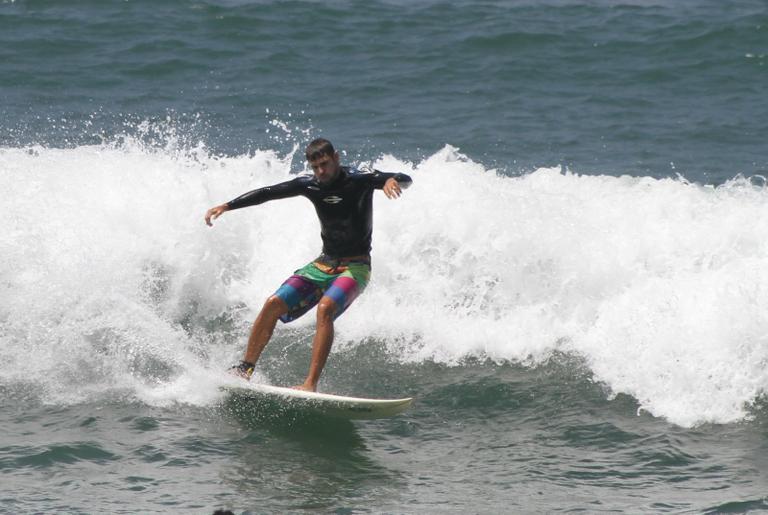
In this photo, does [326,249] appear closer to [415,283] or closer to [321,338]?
[321,338]

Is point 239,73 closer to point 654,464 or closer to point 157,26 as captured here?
point 157,26

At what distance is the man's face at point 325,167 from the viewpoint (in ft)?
25.4

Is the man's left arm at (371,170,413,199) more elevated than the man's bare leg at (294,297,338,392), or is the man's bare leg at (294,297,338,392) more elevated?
the man's left arm at (371,170,413,199)

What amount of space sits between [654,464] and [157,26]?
13.7 meters

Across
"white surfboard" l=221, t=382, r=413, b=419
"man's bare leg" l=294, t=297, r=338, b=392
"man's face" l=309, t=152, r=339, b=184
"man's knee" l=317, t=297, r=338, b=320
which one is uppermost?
"man's face" l=309, t=152, r=339, b=184

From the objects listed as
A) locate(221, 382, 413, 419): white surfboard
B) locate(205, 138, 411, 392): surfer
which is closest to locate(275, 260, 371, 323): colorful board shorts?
locate(205, 138, 411, 392): surfer

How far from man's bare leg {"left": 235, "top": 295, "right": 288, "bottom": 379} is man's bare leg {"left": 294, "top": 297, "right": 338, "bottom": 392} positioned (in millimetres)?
361

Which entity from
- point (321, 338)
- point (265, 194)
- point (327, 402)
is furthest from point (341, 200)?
point (327, 402)

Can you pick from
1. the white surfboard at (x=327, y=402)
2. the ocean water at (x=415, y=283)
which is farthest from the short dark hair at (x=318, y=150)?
the ocean water at (x=415, y=283)

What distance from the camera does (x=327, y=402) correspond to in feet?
25.5

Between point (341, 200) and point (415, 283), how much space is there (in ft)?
8.02

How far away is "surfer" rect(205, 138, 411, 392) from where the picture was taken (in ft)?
25.6

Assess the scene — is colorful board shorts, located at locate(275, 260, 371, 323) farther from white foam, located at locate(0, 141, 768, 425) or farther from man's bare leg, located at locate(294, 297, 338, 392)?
white foam, located at locate(0, 141, 768, 425)

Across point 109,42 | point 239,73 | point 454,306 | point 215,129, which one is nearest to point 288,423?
point 454,306
